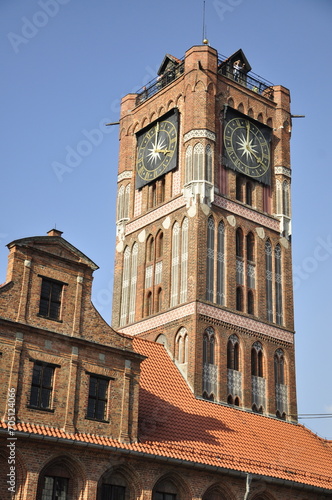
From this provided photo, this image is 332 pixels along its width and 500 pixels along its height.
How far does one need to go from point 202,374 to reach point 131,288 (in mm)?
7728

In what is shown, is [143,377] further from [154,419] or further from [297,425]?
[297,425]

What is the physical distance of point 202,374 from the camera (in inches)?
1342

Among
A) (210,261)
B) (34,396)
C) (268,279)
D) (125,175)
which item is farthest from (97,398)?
(125,175)

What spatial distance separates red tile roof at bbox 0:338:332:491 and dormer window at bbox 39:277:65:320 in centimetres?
378

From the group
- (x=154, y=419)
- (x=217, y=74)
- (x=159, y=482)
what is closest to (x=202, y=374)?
(x=154, y=419)

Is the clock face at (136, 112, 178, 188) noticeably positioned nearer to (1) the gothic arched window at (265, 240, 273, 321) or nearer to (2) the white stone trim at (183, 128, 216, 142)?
(2) the white stone trim at (183, 128, 216, 142)

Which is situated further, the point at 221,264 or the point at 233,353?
the point at 221,264

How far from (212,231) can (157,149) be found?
6.50 metres

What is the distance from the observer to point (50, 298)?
25156 millimetres

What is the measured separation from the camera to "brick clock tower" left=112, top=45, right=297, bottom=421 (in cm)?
3575

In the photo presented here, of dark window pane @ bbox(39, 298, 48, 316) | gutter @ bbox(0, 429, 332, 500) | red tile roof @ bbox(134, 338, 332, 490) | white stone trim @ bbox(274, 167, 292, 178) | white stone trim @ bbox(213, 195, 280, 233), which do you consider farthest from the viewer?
white stone trim @ bbox(274, 167, 292, 178)

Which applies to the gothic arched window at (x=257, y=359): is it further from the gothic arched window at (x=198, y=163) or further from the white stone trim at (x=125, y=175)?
the white stone trim at (x=125, y=175)

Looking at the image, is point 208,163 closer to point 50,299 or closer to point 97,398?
point 50,299

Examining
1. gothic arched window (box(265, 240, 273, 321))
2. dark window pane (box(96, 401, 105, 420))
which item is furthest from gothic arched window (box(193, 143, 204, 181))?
dark window pane (box(96, 401, 105, 420))
